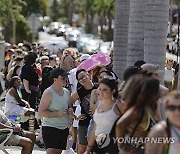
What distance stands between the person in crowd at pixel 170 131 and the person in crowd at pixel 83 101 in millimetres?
3736

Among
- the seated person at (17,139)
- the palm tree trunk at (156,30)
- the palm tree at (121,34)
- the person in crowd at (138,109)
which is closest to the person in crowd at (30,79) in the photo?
the palm tree at (121,34)

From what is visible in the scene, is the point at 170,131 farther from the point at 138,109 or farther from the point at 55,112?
the point at 55,112

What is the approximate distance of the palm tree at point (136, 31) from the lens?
1227cm

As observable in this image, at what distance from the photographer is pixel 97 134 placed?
8000 mm

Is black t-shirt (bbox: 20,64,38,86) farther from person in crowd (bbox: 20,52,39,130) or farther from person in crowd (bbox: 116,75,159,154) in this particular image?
person in crowd (bbox: 116,75,159,154)

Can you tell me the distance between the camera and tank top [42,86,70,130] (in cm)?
973

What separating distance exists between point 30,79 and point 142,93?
908cm

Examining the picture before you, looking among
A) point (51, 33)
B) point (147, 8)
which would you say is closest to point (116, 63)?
point (147, 8)

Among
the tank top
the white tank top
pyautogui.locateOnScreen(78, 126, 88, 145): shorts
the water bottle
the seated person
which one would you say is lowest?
the water bottle

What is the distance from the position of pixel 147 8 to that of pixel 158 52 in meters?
0.71

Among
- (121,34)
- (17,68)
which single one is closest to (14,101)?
(121,34)

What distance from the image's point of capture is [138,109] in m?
6.77

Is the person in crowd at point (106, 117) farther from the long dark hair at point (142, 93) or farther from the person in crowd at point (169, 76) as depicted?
the person in crowd at point (169, 76)

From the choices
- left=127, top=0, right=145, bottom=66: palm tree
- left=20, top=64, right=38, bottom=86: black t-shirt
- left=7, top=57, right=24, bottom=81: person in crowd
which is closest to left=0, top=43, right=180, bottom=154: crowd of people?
left=127, top=0, right=145, bottom=66: palm tree
